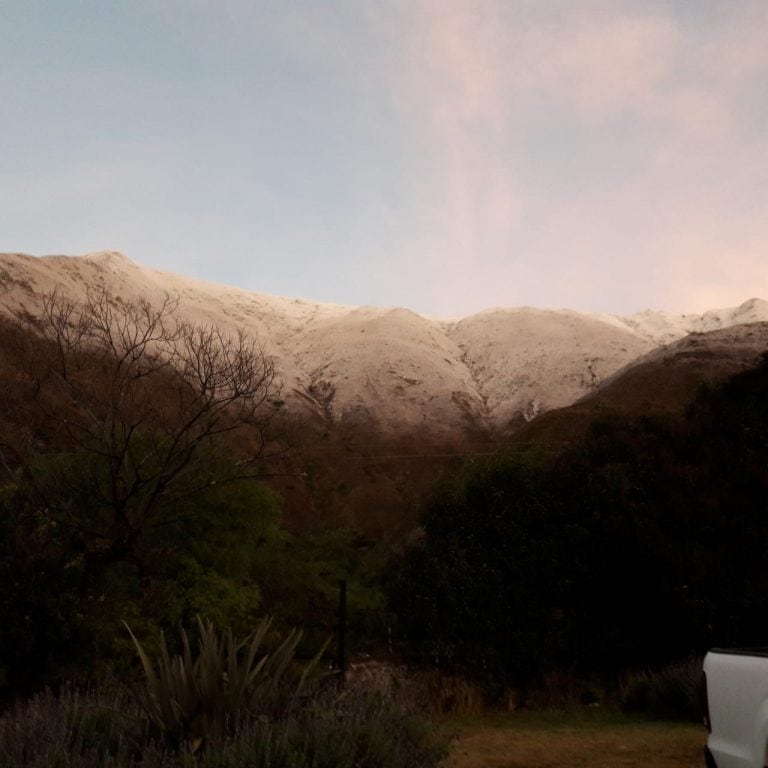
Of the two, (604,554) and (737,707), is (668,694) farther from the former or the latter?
(737,707)

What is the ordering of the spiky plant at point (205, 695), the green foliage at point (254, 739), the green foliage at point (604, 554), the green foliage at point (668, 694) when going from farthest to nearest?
1. the green foliage at point (604, 554)
2. the green foliage at point (668, 694)
3. the spiky plant at point (205, 695)
4. the green foliage at point (254, 739)

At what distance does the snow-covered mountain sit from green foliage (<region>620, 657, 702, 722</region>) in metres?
68.4

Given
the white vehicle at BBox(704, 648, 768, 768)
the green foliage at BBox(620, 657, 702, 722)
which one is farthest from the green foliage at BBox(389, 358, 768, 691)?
the white vehicle at BBox(704, 648, 768, 768)

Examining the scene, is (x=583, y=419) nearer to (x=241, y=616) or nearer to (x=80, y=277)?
(x=241, y=616)

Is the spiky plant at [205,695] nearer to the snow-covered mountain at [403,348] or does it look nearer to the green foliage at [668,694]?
the green foliage at [668,694]

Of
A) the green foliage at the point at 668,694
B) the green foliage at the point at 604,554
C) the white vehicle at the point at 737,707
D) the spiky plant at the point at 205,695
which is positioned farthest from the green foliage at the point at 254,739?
the green foliage at the point at 604,554

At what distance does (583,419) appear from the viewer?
1861 inches

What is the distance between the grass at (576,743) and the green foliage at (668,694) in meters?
0.54

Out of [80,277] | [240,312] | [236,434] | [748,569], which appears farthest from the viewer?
[240,312]

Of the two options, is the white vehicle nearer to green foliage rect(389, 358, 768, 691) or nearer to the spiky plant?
the spiky plant

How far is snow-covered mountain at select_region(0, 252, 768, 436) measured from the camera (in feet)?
286

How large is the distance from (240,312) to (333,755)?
11138cm

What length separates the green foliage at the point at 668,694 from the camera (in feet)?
40.9

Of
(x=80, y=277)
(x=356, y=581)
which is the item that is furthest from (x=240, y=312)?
(x=356, y=581)
